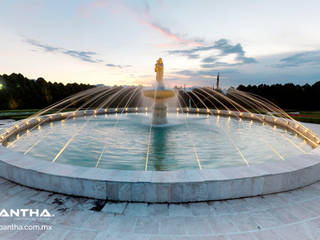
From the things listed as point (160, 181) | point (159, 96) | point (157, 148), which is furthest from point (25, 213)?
point (159, 96)

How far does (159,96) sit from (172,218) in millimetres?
11684

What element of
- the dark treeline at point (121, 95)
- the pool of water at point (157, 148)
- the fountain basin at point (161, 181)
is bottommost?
the pool of water at point (157, 148)

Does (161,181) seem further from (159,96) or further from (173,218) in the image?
(159,96)

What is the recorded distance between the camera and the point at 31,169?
4.89 meters

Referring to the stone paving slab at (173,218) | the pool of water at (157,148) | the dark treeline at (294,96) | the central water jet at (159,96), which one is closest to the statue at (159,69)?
the central water jet at (159,96)

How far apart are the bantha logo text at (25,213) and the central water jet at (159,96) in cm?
1113

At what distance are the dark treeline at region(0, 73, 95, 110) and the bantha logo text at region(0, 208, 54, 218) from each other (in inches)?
1597

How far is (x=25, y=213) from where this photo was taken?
4.02 m

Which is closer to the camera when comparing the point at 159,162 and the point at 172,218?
the point at 172,218

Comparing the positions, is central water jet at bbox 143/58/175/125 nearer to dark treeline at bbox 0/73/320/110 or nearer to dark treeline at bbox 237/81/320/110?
dark treeline at bbox 0/73/320/110

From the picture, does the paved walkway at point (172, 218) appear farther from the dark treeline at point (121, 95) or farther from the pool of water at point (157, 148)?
the dark treeline at point (121, 95)

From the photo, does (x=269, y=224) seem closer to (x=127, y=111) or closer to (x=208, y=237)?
(x=208, y=237)

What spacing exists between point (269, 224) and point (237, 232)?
0.79m

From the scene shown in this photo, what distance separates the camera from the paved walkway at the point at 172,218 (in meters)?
3.46
